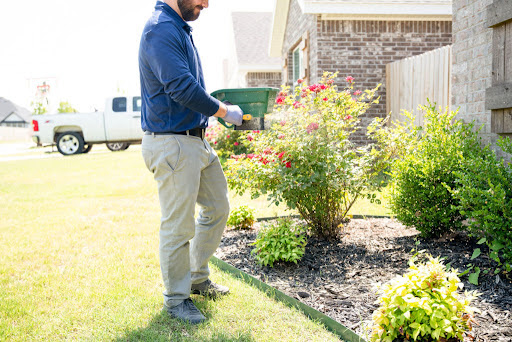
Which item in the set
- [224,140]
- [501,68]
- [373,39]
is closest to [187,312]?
[501,68]

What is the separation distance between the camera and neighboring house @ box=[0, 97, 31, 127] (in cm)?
7875

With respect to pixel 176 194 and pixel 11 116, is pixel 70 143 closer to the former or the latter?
pixel 176 194

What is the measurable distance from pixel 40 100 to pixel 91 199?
2004 inches

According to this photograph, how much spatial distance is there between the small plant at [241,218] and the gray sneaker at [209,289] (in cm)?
183

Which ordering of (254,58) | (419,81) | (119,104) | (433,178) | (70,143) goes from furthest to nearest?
(254,58) → (70,143) → (119,104) → (419,81) → (433,178)

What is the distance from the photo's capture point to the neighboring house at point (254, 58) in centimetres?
1962

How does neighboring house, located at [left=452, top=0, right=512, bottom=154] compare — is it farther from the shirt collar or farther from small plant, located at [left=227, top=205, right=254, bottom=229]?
the shirt collar

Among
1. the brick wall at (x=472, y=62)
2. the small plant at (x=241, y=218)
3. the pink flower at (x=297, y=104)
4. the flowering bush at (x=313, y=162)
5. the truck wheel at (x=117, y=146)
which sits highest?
the brick wall at (x=472, y=62)

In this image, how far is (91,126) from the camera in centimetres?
1841

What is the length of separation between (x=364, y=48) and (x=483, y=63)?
581 cm

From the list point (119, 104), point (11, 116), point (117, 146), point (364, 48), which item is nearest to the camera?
point (364, 48)

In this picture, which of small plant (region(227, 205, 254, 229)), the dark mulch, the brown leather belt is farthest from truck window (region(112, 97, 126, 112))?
the brown leather belt

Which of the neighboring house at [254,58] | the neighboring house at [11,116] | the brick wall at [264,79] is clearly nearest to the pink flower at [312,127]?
the neighboring house at [254,58]

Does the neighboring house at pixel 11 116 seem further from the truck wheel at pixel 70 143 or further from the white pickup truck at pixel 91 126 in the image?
the truck wheel at pixel 70 143
